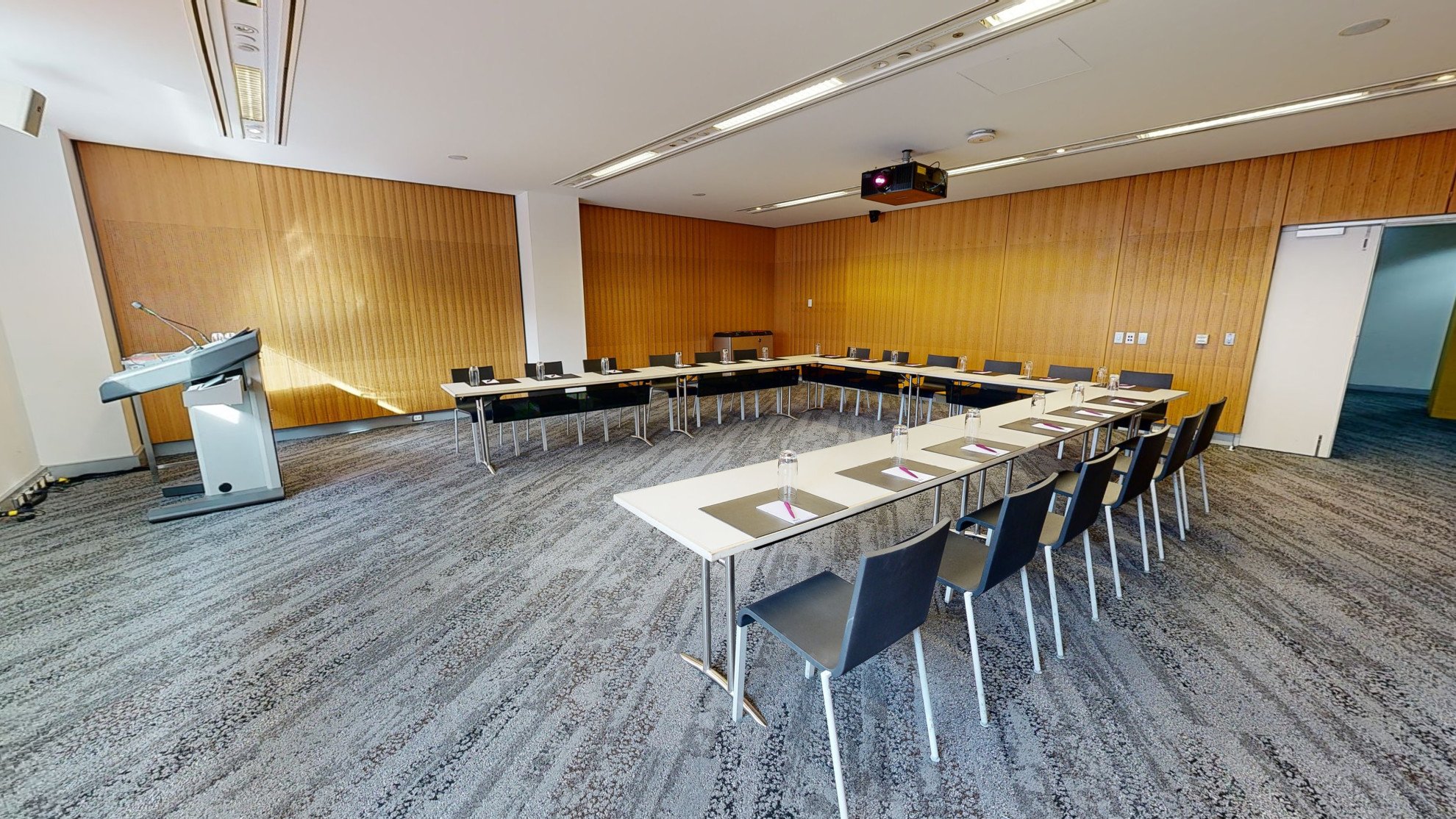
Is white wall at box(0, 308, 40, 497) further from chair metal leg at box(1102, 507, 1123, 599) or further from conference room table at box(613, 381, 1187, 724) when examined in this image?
chair metal leg at box(1102, 507, 1123, 599)

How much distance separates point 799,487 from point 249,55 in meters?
4.58

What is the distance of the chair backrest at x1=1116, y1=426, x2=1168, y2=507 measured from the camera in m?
2.91

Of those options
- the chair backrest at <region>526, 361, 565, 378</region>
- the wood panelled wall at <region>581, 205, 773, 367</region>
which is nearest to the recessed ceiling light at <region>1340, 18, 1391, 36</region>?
the chair backrest at <region>526, 361, 565, 378</region>

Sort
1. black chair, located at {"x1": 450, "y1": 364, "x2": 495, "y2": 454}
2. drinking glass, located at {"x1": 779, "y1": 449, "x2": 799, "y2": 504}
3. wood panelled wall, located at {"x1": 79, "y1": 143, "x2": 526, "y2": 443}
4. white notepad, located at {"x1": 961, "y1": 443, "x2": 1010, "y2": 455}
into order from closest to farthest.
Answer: drinking glass, located at {"x1": 779, "y1": 449, "x2": 799, "y2": 504} < white notepad, located at {"x1": 961, "y1": 443, "x2": 1010, "y2": 455} < wood panelled wall, located at {"x1": 79, "y1": 143, "x2": 526, "y2": 443} < black chair, located at {"x1": 450, "y1": 364, "x2": 495, "y2": 454}

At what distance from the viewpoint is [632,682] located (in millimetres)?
2371

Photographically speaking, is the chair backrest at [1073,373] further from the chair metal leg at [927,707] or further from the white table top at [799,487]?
the chair metal leg at [927,707]

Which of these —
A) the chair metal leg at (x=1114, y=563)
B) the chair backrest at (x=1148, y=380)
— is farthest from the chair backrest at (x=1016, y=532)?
the chair backrest at (x=1148, y=380)

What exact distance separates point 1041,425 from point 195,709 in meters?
4.98

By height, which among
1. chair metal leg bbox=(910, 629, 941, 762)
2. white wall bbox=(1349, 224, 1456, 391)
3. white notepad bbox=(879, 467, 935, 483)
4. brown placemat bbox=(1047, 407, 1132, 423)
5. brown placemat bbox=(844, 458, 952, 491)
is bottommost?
chair metal leg bbox=(910, 629, 941, 762)

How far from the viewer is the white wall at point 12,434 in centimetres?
436

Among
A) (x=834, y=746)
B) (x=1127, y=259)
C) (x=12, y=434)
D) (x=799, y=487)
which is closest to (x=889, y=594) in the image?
(x=834, y=746)

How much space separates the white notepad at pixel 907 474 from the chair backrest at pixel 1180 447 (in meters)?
2.09

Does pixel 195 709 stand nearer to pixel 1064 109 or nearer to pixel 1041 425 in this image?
pixel 1041 425

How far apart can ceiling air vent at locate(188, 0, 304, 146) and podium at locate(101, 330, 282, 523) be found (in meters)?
1.89
